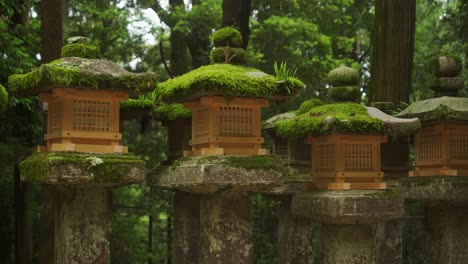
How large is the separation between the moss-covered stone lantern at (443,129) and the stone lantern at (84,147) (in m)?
5.07

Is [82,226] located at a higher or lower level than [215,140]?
lower

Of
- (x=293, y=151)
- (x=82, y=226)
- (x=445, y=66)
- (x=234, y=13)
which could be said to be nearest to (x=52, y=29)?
(x=234, y=13)

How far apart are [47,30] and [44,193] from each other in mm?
3298

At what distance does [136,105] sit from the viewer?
1198cm

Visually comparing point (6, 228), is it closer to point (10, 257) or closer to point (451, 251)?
point (10, 257)

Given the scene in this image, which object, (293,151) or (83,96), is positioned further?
(293,151)

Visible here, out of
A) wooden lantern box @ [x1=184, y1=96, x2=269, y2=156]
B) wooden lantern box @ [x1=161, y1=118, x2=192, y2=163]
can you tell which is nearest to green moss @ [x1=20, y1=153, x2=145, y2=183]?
wooden lantern box @ [x1=184, y1=96, x2=269, y2=156]

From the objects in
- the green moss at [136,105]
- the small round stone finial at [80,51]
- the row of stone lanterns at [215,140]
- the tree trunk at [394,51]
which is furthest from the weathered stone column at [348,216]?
the tree trunk at [394,51]

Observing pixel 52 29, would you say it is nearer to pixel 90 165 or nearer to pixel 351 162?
pixel 90 165

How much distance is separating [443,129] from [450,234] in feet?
6.82

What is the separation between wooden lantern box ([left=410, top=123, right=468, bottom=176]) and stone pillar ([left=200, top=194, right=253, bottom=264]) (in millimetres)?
3860

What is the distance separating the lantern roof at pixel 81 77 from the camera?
897cm

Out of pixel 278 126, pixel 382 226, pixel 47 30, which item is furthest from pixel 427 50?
pixel 47 30

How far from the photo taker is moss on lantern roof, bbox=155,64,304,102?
9539 mm
